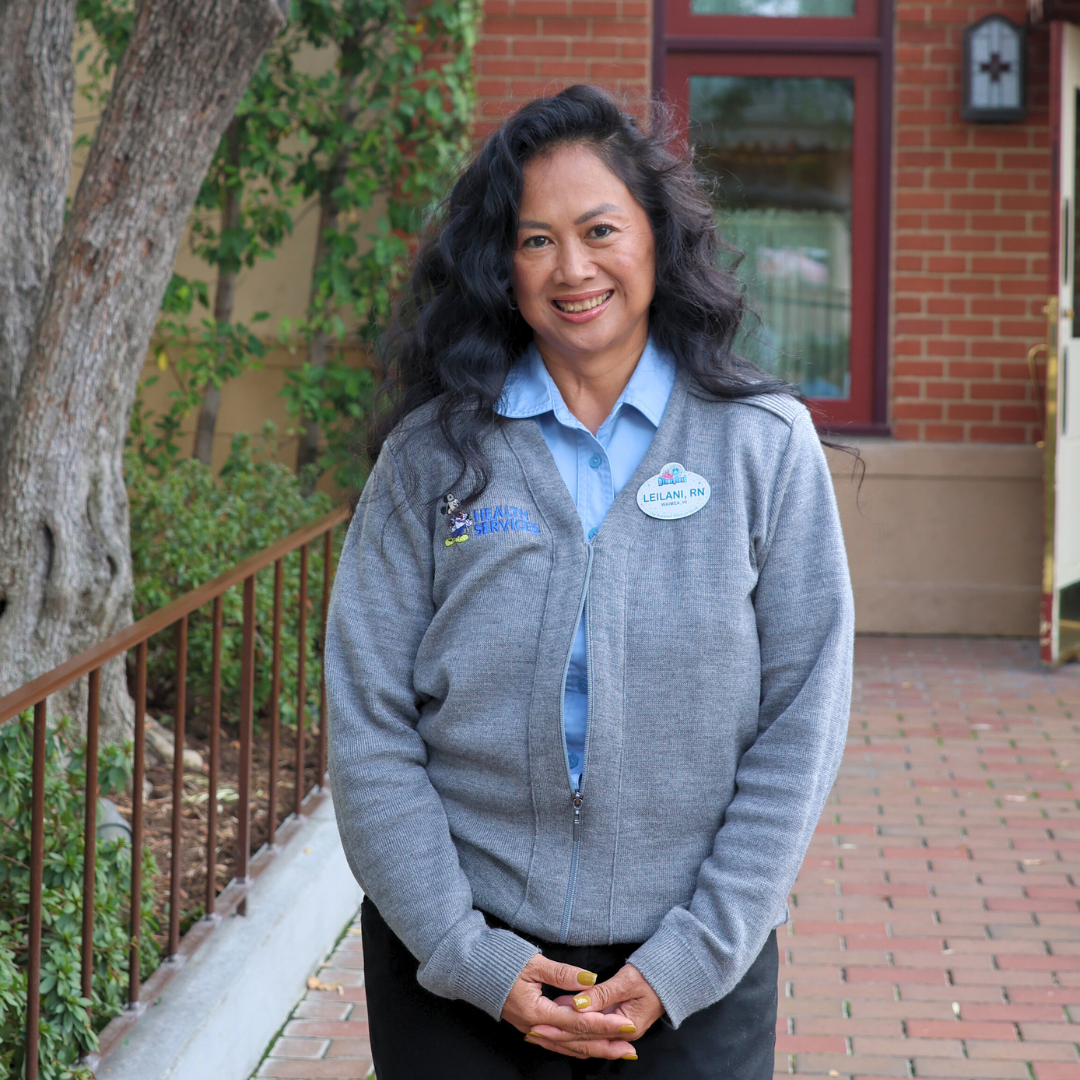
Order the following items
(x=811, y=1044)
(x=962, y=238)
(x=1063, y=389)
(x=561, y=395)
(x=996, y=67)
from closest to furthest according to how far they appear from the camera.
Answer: (x=561, y=395)
(x=811, y=1044)
(x=1063, y=389)
(x=996, y=67)
(x=962, y=238)

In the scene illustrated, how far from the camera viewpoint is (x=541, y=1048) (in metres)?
1.71

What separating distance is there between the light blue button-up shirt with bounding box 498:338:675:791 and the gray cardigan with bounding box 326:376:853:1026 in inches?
1.6

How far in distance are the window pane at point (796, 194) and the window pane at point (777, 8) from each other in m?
0.32

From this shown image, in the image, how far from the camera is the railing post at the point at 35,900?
2275mm

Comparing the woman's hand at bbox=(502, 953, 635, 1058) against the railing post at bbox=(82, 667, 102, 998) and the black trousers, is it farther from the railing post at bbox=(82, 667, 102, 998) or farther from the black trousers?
the railing post at bbox=(82, 667, 102, 998)

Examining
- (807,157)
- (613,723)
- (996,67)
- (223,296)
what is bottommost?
(613,723)

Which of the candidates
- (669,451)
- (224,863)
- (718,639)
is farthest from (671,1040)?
(224,863)

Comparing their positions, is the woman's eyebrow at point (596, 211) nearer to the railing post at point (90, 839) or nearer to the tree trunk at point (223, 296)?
the railing post at point (90, 839)

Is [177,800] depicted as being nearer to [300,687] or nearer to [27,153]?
[300,687]

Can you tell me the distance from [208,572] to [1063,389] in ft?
13.0

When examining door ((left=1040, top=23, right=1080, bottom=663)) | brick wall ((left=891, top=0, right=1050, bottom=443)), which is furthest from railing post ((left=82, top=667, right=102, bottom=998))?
brick wall ((left=891, top=0, right=1050, bottom=443))

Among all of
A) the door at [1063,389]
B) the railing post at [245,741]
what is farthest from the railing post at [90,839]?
the door at [1063,389]

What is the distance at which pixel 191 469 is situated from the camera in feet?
17.2

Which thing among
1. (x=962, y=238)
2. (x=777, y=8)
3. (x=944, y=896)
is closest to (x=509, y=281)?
(x=944, y=896)
